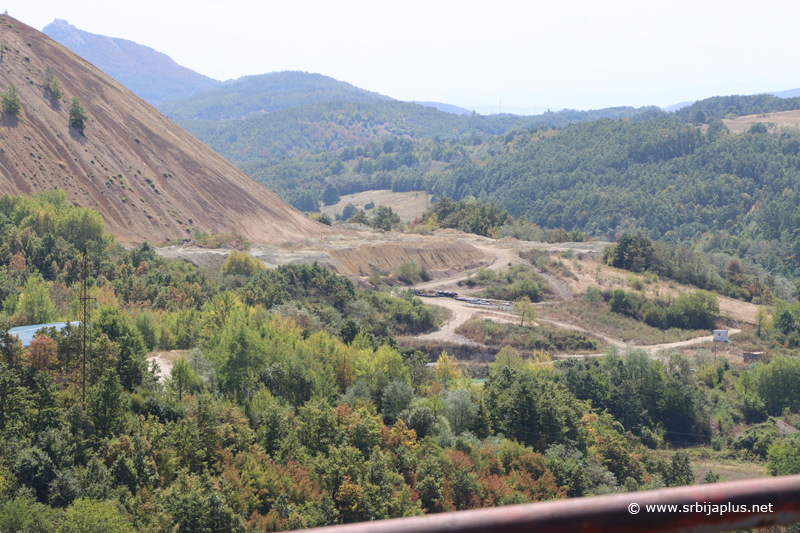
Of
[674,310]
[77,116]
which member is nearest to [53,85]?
[77,116]

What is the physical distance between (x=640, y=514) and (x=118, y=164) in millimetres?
89730

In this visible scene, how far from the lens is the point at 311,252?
3209 inches

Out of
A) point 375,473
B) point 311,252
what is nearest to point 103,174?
point 311,252

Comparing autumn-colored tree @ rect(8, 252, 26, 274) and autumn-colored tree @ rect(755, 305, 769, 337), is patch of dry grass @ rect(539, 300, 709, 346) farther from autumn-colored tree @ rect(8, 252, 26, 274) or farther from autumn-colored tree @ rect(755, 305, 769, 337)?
autumn-colored tree @ rect(8, 252, 26, 274)

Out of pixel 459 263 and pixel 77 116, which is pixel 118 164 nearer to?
pixel 77 116

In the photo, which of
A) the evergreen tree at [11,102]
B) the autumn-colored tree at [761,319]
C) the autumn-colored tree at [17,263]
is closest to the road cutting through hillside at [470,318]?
the autumn-colored tree at [761,319]

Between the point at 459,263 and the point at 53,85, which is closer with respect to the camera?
the point at 53,85

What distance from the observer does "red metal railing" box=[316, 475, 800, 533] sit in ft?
6.83

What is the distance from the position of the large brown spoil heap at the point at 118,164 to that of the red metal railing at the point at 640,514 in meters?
77.5

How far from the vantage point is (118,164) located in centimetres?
8188

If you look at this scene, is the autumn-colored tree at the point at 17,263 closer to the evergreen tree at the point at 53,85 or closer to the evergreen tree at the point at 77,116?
the evergreen tree at the point at 77,116

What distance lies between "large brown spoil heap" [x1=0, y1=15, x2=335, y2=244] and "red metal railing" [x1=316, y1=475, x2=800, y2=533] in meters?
77.5

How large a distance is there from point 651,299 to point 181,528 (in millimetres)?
72041

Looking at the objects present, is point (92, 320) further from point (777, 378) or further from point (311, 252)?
point (777, 378)
